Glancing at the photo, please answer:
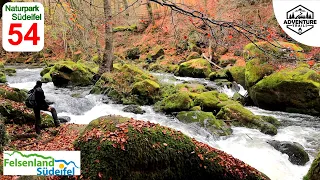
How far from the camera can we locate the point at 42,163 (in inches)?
167

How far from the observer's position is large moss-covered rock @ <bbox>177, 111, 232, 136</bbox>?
8125 millimetres

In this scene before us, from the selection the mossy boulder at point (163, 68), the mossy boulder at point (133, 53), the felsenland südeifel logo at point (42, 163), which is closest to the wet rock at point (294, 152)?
the felsenland südeifel logo at point (42, 163)

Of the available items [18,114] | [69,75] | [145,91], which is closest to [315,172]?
[18,114]

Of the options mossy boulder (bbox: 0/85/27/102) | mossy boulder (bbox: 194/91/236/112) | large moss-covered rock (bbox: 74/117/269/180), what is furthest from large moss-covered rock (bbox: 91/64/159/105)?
large moss-covered rock (bbox: 74/117/269/180)

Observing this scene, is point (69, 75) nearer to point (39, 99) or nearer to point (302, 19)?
point (39, 99)

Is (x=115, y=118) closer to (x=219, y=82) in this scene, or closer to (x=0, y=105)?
(x=0, y=105)

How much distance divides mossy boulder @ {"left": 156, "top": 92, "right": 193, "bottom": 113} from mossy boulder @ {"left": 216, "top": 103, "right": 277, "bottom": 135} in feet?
4.27

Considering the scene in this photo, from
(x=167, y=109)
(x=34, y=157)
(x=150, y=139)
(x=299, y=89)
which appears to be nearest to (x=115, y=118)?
(x=150, y=139)

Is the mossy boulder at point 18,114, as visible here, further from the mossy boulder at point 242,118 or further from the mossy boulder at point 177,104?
the mossy boulder at point 242,118

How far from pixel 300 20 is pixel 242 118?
4.37 m

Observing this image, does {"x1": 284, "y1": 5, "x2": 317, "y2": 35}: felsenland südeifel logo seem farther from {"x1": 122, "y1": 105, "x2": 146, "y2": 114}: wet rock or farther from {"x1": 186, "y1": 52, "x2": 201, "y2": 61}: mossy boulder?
{"x1": 186, "y1": 52, "x2": 201, "y2": 61}: mossy boulder

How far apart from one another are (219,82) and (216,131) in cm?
672

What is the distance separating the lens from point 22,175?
3900 millimetres

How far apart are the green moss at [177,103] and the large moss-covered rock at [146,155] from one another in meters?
5.40
